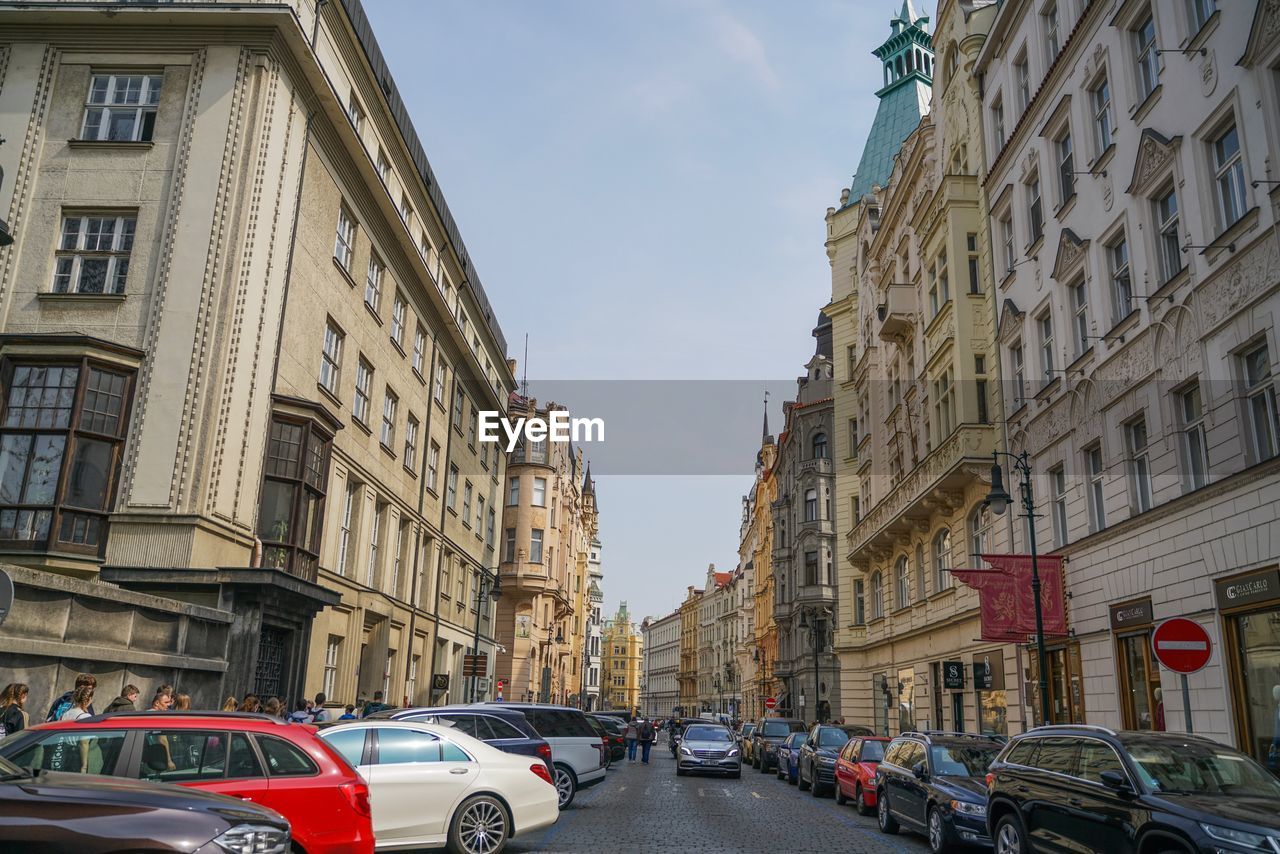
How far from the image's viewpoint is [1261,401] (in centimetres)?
1501

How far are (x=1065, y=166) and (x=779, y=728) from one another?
21786 millimetres

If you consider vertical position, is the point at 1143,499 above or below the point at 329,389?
below

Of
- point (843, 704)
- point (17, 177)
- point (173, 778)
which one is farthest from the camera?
point (843, 704)

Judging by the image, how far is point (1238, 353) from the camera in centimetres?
1548

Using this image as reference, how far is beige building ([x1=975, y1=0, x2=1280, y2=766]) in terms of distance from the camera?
14922mm

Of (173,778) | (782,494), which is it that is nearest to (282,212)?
(173,778)

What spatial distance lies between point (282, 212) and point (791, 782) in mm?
20503

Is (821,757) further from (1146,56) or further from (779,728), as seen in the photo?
(1146,56)

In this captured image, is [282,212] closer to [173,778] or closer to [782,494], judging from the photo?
[173,778]

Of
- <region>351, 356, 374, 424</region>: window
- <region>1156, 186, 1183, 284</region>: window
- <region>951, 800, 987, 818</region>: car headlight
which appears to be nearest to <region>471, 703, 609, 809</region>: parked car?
<region>951, 800, 987, 818</region>: car headlight

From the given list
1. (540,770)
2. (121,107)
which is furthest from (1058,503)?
(121,107)

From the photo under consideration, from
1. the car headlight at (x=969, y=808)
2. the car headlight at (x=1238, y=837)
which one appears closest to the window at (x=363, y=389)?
the car headlight at (x=969, y=808)

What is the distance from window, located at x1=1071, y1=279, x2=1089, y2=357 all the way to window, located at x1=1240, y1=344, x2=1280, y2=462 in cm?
580

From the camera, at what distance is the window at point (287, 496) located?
845 inches
